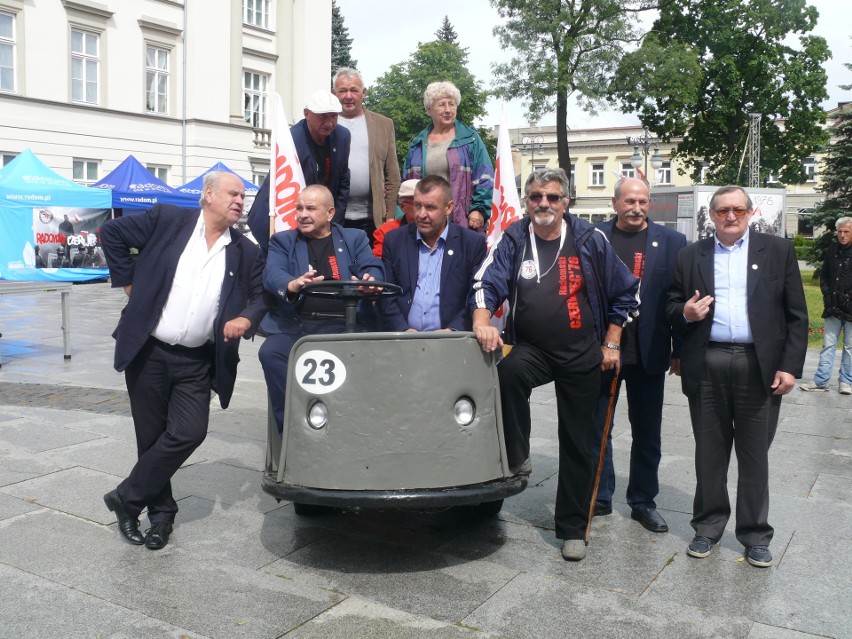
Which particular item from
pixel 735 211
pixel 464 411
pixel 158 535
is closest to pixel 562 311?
pixel 464 411

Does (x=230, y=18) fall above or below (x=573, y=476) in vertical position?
above

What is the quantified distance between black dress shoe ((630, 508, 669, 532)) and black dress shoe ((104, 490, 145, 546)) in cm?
289

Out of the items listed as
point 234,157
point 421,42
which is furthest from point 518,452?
point 421,42

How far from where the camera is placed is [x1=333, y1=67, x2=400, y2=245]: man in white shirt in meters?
6.77

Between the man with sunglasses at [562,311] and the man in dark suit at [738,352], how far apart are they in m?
0.40

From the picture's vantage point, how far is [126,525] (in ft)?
16.5

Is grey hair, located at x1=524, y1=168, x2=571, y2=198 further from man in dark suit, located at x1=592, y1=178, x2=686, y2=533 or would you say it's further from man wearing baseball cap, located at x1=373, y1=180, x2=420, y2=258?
man wearing baseball cap, located at x1=373, y1=180, x2=420, y2=258

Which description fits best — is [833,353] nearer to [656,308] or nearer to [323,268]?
[656,308]

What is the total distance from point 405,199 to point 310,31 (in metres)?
36.2

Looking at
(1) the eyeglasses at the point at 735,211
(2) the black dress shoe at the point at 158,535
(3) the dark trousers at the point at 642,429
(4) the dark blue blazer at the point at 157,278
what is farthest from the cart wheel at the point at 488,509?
(1) the eyeglasses at the point at 735,211

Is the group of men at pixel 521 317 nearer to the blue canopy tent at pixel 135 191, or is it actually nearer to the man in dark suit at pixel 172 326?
the man in dark suit at pixel 172 326

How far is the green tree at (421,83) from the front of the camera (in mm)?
57000

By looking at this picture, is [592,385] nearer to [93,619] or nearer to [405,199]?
[405,199]

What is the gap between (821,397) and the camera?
35.6 feet
